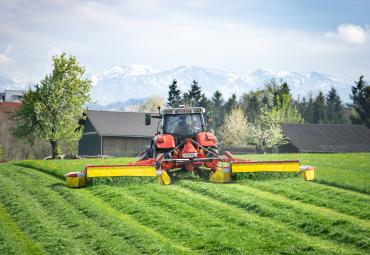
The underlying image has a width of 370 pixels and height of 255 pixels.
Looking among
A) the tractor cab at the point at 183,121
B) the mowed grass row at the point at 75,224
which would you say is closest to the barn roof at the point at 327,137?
the tractor cab at the point at 183,121

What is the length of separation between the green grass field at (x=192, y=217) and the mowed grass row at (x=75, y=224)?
21 millimetres

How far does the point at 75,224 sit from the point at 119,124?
168ft

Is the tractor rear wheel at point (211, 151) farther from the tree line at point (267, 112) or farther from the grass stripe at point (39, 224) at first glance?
the tree line at point (267, 112)

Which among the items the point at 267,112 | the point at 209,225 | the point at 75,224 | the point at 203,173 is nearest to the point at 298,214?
the point at 209,225

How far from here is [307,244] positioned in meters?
11.2

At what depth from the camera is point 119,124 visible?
2554 inches

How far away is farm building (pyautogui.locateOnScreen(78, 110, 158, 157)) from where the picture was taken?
6294 centimetres

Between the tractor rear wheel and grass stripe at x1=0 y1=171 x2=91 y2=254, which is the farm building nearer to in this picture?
the tractor rear wheel

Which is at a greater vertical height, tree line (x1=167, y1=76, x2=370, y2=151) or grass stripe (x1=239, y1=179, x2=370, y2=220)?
tree line (x1=167, y1=76, x2=370, y2=151)

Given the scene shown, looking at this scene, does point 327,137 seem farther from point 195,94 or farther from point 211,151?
point 211,151

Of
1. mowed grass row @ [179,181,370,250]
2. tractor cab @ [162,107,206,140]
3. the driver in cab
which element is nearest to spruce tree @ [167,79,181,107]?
tractor cab @ [162,107,206,140]

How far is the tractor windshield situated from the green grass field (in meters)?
2.02

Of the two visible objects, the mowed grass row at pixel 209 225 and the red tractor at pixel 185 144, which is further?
the red tractor at pixel 185 144

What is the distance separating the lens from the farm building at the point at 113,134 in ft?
206
